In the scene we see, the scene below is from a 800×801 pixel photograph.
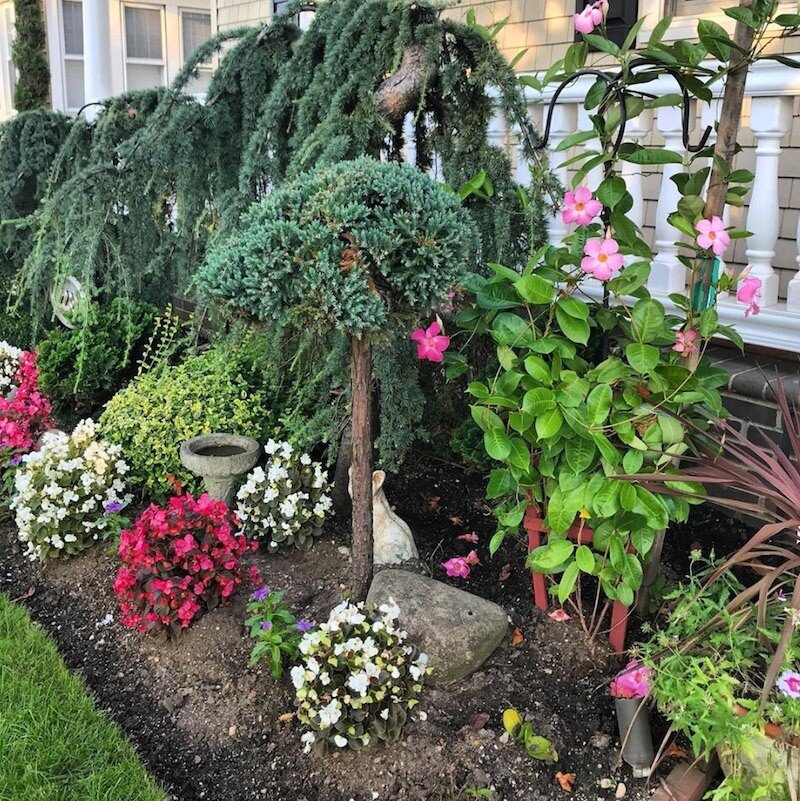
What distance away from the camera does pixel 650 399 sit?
A: 2.35 meters

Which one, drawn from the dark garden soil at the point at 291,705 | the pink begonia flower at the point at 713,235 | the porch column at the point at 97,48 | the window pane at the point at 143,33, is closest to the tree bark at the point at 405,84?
the pink begonia flower at the point at 713,235

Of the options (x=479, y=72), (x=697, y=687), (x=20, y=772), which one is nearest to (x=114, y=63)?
(x=479, y=72)

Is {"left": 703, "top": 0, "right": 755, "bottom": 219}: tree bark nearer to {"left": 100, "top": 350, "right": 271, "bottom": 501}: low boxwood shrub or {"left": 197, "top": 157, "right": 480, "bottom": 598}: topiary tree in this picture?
{"left": 197, "top": 157, "right": 480, "bottom": 598}: topiary tree

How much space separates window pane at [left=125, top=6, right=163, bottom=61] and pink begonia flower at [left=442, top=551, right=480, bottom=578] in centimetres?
1062

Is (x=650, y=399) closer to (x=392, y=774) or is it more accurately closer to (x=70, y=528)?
(x=392, y=774)

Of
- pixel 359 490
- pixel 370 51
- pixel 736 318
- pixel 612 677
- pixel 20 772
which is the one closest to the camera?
pixel 20 772

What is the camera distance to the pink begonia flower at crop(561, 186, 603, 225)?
2.30 meters

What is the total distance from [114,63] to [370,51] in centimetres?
953

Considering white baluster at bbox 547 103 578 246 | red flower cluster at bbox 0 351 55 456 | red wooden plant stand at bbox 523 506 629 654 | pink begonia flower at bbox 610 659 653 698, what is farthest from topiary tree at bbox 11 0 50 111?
pink begonia flower at bbox 610 659 653 698

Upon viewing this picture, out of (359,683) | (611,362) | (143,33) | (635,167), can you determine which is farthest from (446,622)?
(143,33)

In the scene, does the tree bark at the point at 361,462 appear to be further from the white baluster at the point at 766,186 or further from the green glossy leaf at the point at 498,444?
the white baluster at the point at 766,186

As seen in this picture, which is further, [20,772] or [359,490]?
[359,490]

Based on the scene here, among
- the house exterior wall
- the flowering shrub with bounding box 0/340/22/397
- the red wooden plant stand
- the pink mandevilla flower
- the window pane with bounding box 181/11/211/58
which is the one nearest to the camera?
the pink mandevilla flower

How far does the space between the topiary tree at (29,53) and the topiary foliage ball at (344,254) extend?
10.9 m
